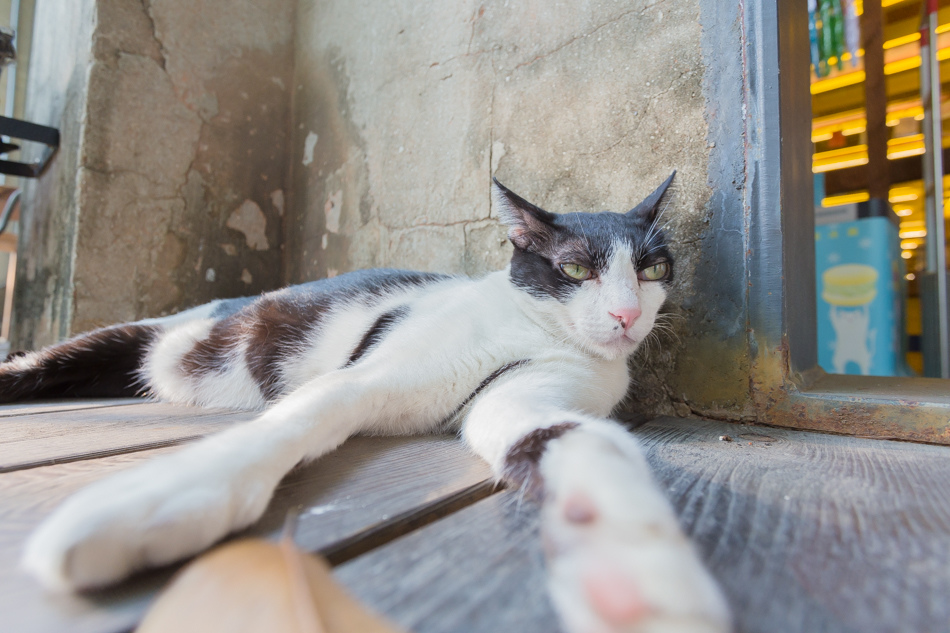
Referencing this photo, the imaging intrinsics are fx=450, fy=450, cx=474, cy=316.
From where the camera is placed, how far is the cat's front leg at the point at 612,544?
30 centimetres

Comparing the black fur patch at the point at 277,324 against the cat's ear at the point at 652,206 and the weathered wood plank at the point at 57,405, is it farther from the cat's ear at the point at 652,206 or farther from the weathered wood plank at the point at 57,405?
the cat's ear at the point at 652,206

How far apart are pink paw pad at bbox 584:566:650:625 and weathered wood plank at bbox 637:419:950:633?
0.12 metres

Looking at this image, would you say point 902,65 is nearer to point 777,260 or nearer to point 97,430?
point 777,260

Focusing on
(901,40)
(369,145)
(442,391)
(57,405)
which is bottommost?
(57,405)

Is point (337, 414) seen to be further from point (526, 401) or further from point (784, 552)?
point (784, 552)

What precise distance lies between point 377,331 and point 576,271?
1.71 feet

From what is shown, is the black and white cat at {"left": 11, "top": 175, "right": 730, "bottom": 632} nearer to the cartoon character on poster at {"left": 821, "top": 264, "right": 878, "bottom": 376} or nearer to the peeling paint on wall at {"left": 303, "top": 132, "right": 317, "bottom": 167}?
the peeling paint on wall at {"left": 303, "top": 132, "right": 317, "bottom": 167}

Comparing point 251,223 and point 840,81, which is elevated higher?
point 840,81

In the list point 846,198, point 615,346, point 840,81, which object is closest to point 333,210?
point 615,346

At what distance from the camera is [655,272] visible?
1.08 m

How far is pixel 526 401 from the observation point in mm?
795

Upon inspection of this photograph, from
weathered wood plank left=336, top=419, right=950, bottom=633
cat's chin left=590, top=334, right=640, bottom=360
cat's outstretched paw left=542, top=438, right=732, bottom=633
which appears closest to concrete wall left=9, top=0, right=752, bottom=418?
cat's chin left=590, top=334, right=640, bottom=360

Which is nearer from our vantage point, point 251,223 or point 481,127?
point 481,127

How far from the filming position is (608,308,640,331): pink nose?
0.94m
